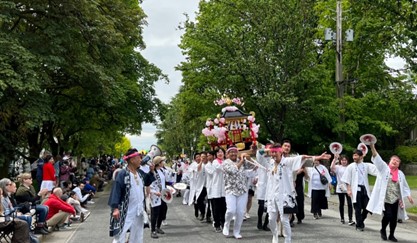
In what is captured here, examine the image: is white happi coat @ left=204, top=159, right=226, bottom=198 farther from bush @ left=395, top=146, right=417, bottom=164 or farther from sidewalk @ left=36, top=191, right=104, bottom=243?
bush @ left=395, top=146, right=417, bottom=164

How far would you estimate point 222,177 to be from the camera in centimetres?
1151

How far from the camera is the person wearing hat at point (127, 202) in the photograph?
7.41m

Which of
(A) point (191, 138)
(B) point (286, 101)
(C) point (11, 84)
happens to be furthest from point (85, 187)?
(A) point (191, 138)

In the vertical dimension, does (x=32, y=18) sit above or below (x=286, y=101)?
above

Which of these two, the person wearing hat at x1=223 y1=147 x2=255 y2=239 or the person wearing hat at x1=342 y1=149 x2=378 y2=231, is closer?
the person wearing hat at x1=223 y1=147 x2=255 y2=239

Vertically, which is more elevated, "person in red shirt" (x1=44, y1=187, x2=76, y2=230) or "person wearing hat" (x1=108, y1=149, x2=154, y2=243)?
"person wearing hat" (x1=108, y1=149, x2=154, y2=243)

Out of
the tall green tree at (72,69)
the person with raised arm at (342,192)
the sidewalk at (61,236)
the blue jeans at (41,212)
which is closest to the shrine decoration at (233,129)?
the person with raised arm at (342,192)

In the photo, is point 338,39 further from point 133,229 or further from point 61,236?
point 133,229

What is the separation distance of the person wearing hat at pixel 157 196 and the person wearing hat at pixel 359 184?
14.2 feet

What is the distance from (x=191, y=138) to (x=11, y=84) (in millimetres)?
56437

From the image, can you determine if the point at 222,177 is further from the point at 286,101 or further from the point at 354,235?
the point at 286,101

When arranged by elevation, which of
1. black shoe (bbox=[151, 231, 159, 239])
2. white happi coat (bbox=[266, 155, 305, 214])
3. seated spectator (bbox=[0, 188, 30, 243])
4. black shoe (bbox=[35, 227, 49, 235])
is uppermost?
white happi coat (bbox=[266, 155, 305, 214])

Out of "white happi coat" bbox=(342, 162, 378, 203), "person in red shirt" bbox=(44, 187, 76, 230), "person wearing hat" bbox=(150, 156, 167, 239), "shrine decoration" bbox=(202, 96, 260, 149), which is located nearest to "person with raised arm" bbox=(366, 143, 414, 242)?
"white happi coat" bbox=(342, 162, 378, 203)

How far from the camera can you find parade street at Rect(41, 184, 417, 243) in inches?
406
